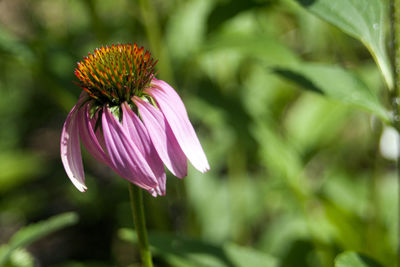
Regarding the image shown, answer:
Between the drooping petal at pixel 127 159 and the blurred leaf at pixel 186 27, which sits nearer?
the drooping petal at pixel 127 159

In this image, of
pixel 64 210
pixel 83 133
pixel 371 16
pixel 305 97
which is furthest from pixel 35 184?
pixel 371 16

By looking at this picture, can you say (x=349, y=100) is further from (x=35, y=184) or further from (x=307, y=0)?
(x=35, y=184)

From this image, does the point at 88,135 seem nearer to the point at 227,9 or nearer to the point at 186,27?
the point at 227,9

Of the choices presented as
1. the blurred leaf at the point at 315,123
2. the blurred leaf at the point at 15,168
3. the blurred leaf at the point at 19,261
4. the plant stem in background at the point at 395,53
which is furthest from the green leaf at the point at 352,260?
the blurred leaf at the point at 15,168

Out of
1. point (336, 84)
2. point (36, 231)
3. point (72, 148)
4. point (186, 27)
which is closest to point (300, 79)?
point (336, 84)

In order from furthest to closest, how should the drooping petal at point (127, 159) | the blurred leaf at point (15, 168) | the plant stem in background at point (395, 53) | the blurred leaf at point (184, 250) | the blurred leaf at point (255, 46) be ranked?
the blurred leaf at point (15, 168)
the blurred leaf at point (255, 46)
the blurred leaf at point (184, 250)
the plant stem in background at point (395, 53)
the drooping petal at point (127, 159)

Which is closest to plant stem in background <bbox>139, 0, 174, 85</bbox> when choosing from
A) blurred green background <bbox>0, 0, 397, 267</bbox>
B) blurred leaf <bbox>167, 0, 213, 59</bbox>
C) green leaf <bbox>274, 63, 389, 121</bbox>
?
blurred green background <bbox>0, 0, 397, 267</bbox>

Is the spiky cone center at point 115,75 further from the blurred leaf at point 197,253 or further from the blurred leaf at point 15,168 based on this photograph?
the blurred leaf at point 15,168
